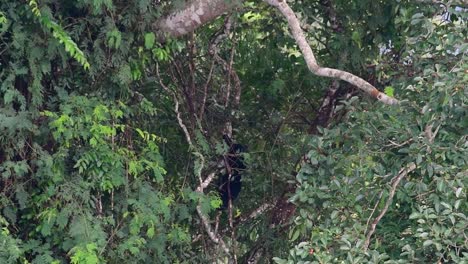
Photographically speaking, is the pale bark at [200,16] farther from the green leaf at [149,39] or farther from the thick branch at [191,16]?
the green leaf at [149,39]

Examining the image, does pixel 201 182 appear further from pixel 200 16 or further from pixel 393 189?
pixel 393 189

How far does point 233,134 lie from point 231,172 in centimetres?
35

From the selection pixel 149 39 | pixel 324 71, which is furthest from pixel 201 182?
pixel 324 71

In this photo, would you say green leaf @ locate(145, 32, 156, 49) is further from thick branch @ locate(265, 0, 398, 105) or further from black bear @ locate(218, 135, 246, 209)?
black bear @ locate(218, 135, 246, 209)

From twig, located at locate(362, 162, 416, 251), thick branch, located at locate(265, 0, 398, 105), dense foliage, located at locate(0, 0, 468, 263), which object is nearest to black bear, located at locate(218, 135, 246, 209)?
dense foliage, located at locate(0, 0, 468, 263)

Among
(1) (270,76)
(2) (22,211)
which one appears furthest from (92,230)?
(1) (270,76)

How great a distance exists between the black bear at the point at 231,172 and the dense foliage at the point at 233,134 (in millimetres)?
75

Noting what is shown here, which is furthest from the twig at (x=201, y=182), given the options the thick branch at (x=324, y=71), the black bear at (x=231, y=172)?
the thick branch at (x=324, y=71)

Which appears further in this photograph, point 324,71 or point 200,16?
point 200,16

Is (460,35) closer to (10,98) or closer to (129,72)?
(129,72)

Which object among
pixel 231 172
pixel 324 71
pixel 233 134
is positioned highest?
pixel 324 71

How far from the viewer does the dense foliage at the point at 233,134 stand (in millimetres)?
3221

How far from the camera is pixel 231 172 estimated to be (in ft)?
16.3

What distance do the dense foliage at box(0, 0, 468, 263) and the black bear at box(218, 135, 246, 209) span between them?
75mm
